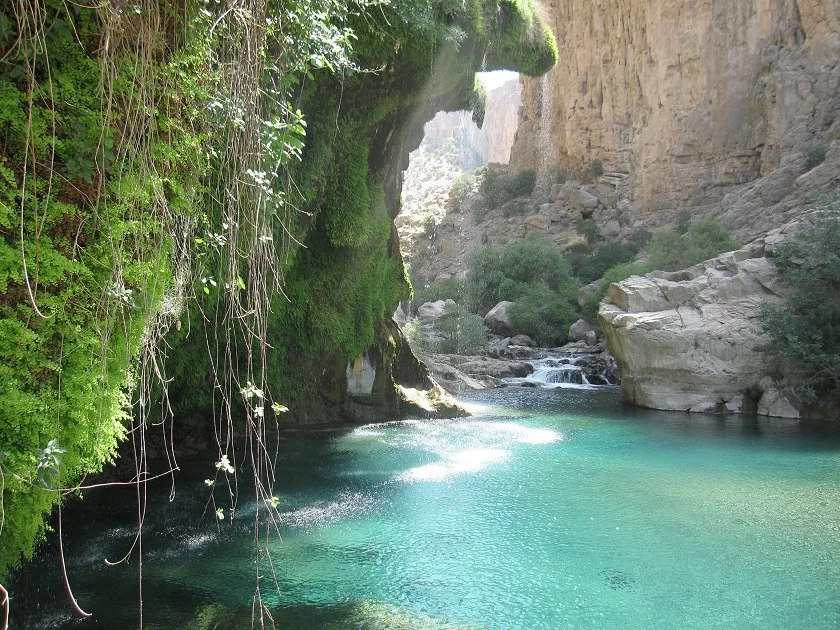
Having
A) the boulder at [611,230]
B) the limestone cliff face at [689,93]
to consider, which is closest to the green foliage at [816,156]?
the limestone cliff face at [689,93]

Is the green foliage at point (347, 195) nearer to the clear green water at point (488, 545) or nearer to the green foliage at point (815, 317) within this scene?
the clear green water at point (488, 545)

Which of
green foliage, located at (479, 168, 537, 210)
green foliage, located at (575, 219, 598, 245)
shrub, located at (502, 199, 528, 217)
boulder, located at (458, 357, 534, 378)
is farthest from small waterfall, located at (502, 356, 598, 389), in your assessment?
green foliage, located at (479, 168, 537, 210)

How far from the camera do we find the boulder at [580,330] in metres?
25.7

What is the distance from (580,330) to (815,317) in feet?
39.3

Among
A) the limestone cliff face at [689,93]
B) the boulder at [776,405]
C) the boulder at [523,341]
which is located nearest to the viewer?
the boulder at [776,405]

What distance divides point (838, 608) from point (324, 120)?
8368 mm

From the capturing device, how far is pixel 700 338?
14820 mm

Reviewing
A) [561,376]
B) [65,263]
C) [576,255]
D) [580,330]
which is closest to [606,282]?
[580,330]

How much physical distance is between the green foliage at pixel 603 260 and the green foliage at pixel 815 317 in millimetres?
17845

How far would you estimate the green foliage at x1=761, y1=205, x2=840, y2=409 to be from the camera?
1370cm

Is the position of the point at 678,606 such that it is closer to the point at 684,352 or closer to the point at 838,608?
the point at 838,608

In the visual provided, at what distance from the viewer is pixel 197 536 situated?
21.3 ft

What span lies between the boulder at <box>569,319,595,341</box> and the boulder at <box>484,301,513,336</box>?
281cm

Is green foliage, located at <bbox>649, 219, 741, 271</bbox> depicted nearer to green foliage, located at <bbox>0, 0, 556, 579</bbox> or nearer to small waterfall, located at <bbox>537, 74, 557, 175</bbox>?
small waterfall, located at <bbox>537, 74, 557, 175</bbox>
